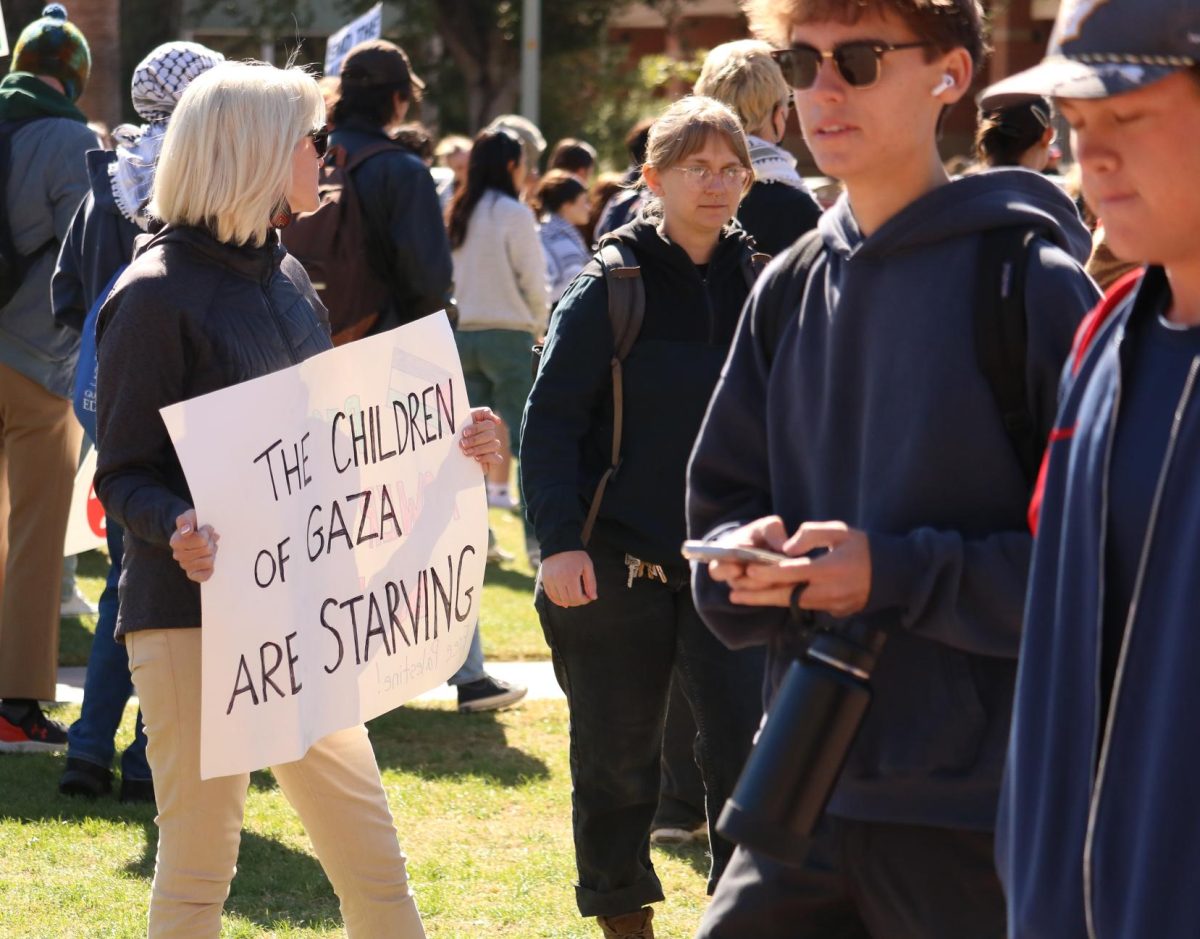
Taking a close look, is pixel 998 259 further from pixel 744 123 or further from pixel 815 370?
pixel 744 123

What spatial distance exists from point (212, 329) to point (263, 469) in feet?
1.00

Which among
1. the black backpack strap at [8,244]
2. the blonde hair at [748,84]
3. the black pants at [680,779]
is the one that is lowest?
the black pants at [680,779]

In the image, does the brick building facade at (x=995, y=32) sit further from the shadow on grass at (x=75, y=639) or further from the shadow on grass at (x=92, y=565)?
the shadow on grass at (x=75, y=639)

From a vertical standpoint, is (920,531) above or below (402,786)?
above

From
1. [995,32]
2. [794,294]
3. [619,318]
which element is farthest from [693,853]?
[995,32]

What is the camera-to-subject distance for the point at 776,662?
2846 mm

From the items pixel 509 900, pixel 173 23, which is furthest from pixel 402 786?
pixel 173 23

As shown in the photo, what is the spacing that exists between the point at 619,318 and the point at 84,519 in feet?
13.3

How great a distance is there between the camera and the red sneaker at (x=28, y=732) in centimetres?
678

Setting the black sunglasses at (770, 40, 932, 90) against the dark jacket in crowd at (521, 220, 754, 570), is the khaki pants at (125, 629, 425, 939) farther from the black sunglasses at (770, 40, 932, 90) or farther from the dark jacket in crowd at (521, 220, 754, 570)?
the black sunglasses at (770, 40, 932, 90)

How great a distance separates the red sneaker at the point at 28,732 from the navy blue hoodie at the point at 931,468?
187 inches

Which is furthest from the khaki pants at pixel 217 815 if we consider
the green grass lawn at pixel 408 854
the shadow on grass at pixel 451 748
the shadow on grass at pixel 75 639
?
the shadow on grass at pixel 75 639

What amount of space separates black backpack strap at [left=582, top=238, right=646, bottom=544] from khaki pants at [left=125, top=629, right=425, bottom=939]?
0.88m

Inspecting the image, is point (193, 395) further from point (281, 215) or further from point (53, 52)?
point (53, 52)
